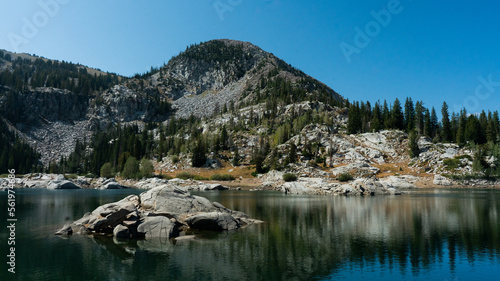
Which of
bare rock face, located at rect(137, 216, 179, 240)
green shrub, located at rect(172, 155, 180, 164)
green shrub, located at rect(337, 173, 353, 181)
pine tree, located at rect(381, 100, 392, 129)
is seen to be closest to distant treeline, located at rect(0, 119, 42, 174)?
green shrub, located at rect(172, 155, 180, 164)

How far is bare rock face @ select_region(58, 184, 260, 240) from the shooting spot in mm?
31062

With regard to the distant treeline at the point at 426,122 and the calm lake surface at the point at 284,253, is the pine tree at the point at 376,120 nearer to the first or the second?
the distant treeline at the point at 426,122

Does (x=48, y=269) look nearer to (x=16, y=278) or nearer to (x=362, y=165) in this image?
(x=16, y=278)

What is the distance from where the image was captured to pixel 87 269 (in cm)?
2038

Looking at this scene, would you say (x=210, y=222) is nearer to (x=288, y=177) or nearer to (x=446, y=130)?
(x=288, y=177)

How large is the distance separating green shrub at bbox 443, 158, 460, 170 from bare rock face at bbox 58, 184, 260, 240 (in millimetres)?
110046

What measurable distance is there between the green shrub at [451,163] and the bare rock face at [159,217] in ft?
361

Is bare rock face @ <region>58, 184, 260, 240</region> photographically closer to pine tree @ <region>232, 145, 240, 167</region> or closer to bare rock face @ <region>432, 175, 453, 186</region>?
bare rock face @ <region>432, 175, 453, 186</region>

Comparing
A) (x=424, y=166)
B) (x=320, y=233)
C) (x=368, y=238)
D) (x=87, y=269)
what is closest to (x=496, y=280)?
(x=368, y=238)

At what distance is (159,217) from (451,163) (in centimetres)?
12461

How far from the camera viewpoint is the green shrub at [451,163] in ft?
376

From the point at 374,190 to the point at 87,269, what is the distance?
8174 cm

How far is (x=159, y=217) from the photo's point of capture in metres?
32.8

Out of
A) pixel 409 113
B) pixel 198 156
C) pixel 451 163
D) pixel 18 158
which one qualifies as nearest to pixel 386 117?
pixel 409 113
